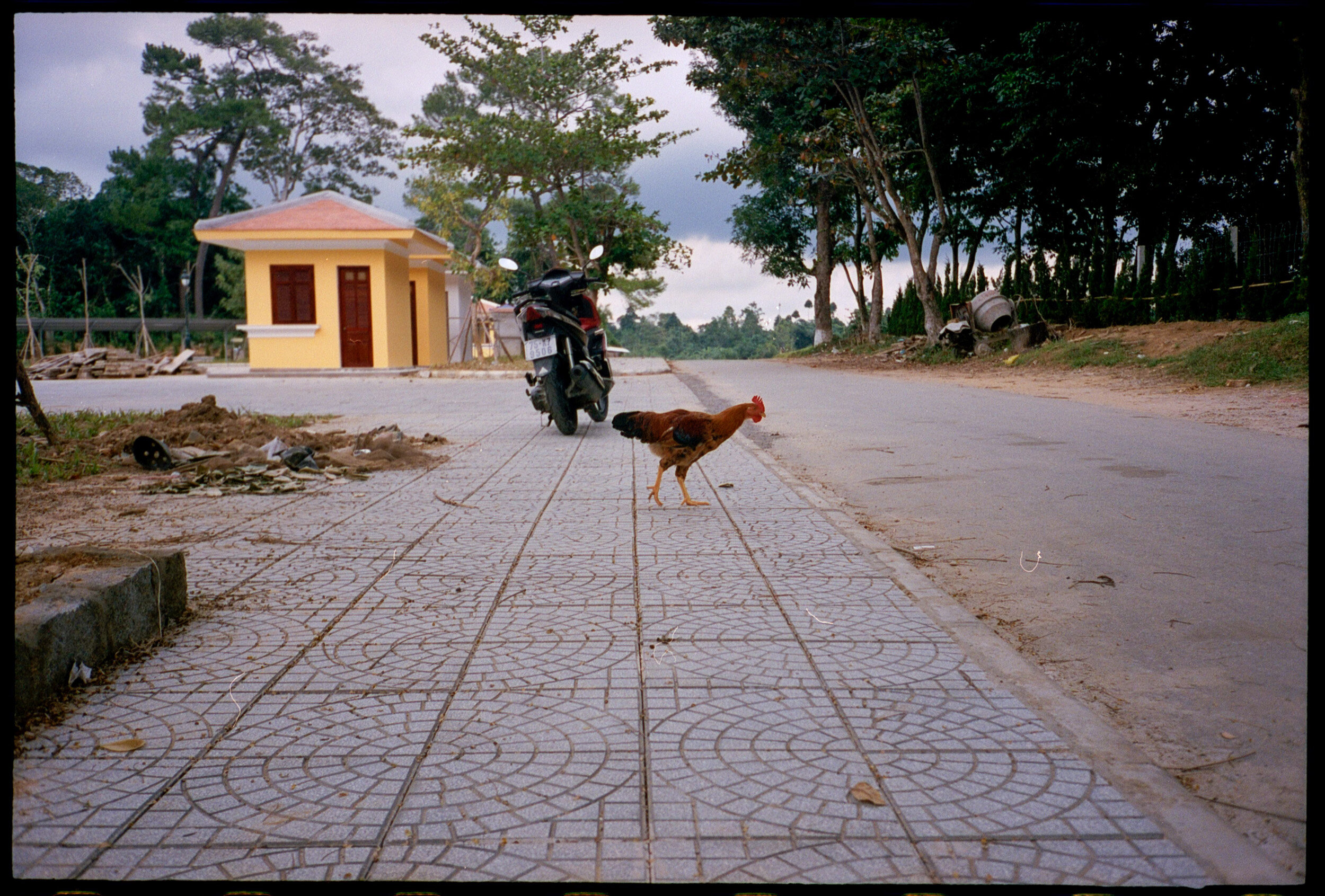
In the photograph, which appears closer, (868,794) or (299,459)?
(868,794)

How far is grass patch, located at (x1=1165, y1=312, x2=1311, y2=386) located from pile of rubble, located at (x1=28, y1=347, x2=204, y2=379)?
2616 centimetres

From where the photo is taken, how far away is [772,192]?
116 ft

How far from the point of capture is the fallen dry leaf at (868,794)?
2.22 m

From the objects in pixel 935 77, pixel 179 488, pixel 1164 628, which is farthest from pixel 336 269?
pixel 1164 628

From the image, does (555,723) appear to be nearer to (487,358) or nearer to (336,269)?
(336,269)

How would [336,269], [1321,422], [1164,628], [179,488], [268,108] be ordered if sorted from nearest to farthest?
[1321,422]
[1164,628]
[179,488]
[336,269]
[268,108]

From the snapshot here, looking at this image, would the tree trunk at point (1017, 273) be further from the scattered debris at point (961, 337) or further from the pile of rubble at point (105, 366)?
the pile of rubble at point (105, 366)

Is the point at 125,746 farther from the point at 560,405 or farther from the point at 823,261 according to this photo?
the point at 823,261

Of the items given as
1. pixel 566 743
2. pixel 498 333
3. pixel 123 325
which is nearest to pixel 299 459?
pixel 566 743

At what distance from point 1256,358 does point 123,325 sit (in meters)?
32.8

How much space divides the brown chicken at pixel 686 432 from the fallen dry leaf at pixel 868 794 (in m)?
3.76

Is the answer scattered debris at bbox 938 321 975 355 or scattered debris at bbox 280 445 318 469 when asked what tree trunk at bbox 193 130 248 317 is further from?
scattered debris at bbox 280 445 318 469

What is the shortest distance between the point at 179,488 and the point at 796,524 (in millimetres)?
4139

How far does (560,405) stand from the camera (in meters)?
9.91
